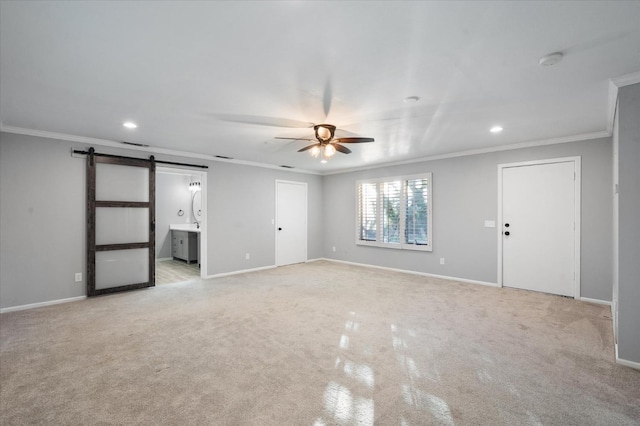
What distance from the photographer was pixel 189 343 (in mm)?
2934

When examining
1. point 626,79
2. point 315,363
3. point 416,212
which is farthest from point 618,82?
point 416,212

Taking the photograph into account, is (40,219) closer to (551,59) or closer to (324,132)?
(324,132)

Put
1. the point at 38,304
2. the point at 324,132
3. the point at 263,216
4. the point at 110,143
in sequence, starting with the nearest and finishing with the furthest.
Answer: the point at 324,132
the point at 38,304
the point at 110,143
the point at 263,216

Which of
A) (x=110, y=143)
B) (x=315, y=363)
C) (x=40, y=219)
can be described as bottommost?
(x=315, y=363)

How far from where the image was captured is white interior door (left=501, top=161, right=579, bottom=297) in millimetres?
4430

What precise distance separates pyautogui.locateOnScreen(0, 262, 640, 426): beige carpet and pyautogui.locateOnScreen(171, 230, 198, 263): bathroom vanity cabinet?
3.17 meters

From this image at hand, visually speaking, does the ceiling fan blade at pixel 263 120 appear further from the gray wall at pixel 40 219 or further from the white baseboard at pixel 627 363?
the white baseboard at pixel 627 363

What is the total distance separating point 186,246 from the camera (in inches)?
301

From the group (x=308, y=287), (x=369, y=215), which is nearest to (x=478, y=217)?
(x=369, y=215)

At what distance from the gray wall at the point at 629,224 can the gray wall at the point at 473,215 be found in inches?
85.7

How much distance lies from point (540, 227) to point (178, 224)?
8.65m

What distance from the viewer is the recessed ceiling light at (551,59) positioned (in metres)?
2.12

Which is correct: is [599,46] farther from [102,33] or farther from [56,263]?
[56,263]

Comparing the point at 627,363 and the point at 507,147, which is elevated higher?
the point at 507,147
